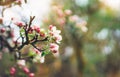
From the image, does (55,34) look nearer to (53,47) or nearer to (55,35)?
(55,35)

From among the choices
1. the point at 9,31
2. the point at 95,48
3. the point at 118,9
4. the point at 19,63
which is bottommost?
the point at 19,63

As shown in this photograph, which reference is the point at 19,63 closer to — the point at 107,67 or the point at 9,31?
the point at 9,31

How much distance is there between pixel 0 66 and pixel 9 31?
430 cm

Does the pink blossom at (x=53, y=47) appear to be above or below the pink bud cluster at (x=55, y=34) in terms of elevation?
below

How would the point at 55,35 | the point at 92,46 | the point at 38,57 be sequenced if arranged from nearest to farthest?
the point at 55,35, the point at 38,57, the point at 92,46

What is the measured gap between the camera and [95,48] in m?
19.2

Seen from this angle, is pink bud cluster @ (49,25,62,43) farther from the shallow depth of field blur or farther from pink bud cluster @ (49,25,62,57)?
the shallow depth of field blur

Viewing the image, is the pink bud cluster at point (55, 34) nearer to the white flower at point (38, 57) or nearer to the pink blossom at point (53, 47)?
the pink blossom at point (53, 47)

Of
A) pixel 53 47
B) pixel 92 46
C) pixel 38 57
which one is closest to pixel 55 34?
pixel 53 47

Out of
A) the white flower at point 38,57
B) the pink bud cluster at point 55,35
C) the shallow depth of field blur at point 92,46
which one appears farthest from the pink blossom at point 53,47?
the shallow depth of field blur at point 92,46

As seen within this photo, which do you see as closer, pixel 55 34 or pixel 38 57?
pixel 55 34

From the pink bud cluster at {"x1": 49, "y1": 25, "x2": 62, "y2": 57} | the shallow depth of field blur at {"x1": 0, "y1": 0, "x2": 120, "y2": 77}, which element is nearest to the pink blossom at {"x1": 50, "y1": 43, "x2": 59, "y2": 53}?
the pink bud cluster at {"x1": 49, "y1": 25, "x2": 62, "y2": 57}

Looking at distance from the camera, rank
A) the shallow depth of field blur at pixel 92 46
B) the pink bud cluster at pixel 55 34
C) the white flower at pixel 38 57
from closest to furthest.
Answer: the pink bud cluster at pixel 55 34
the white flower at pixel 38 57
the shallow depth of field blur at pixel 92 46

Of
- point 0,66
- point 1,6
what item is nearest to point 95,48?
point 0,66
